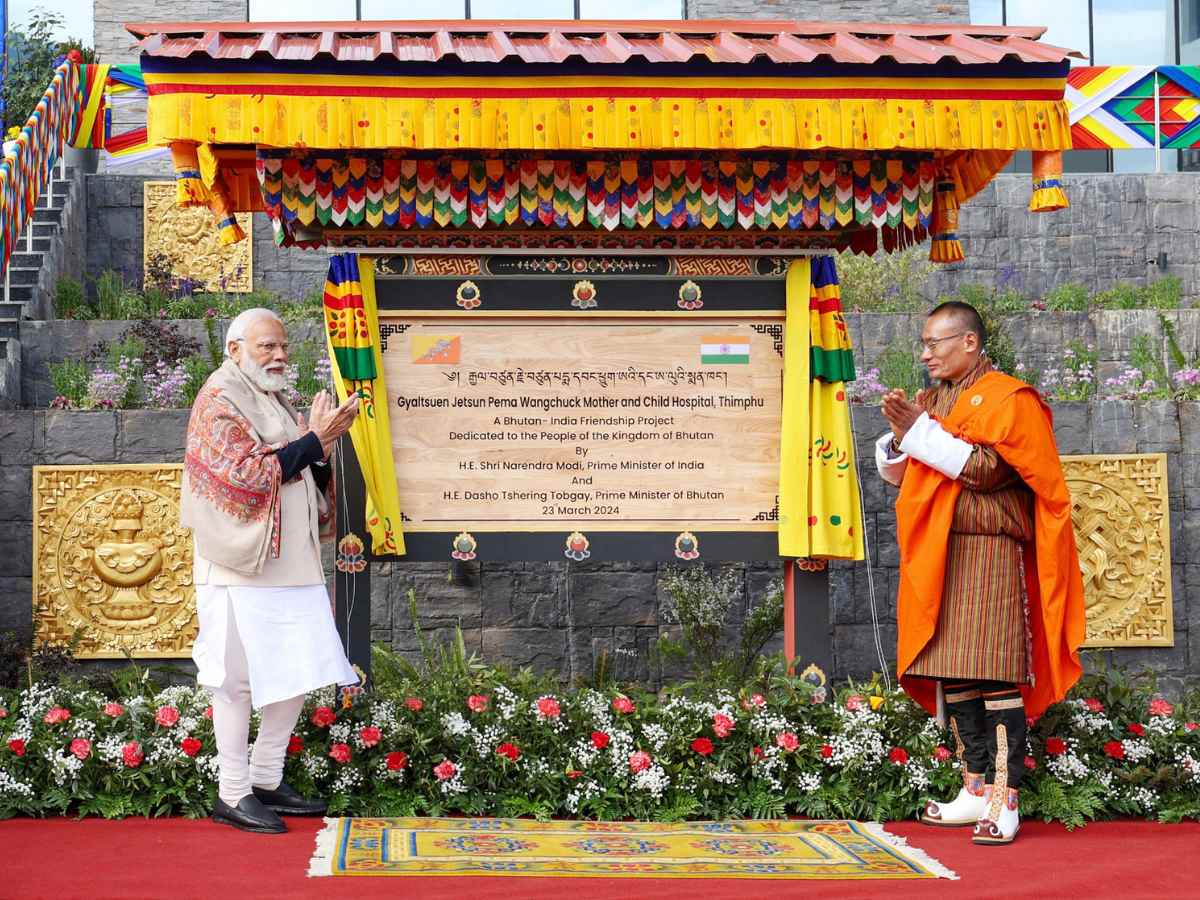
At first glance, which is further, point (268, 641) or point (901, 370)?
point (901, 370)

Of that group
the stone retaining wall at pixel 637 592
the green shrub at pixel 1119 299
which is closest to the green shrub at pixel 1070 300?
the green shrub at pixel 1119 299

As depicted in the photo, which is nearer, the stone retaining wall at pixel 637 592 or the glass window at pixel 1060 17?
the stone retaining wall at pixel 637 592

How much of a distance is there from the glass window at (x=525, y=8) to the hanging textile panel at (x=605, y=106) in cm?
1037

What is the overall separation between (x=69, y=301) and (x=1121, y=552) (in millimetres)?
8081

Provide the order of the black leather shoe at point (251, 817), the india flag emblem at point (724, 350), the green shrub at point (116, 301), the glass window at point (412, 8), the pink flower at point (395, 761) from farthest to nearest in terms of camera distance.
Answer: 1. the glass window at point (412, 8)
2. the green shrub at point (116, 301)
3. the india flag emblem at point (724, 350)
4. the pink flower at point (395, 761)
5. the black leather shoe at point (251, 817)

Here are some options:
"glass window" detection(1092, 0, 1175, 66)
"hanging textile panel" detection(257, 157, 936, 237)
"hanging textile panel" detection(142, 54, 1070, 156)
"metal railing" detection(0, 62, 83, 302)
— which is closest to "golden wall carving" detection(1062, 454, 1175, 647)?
"hanging textile panel" detection(257, 157, 936, 237)

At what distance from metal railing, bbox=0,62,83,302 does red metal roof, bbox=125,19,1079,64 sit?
3.86 m

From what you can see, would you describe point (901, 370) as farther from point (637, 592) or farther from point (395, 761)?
point (395, 761)

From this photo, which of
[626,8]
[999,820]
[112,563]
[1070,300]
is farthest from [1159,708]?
[626,8]

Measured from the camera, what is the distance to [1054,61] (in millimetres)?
5902

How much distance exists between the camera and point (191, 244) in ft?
42.7

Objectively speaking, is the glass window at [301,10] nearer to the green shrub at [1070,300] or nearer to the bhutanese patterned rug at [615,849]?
the green shrub at [1070,300]

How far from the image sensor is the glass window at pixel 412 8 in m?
15.5

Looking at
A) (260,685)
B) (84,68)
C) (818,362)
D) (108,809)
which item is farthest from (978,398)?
(84,68)
